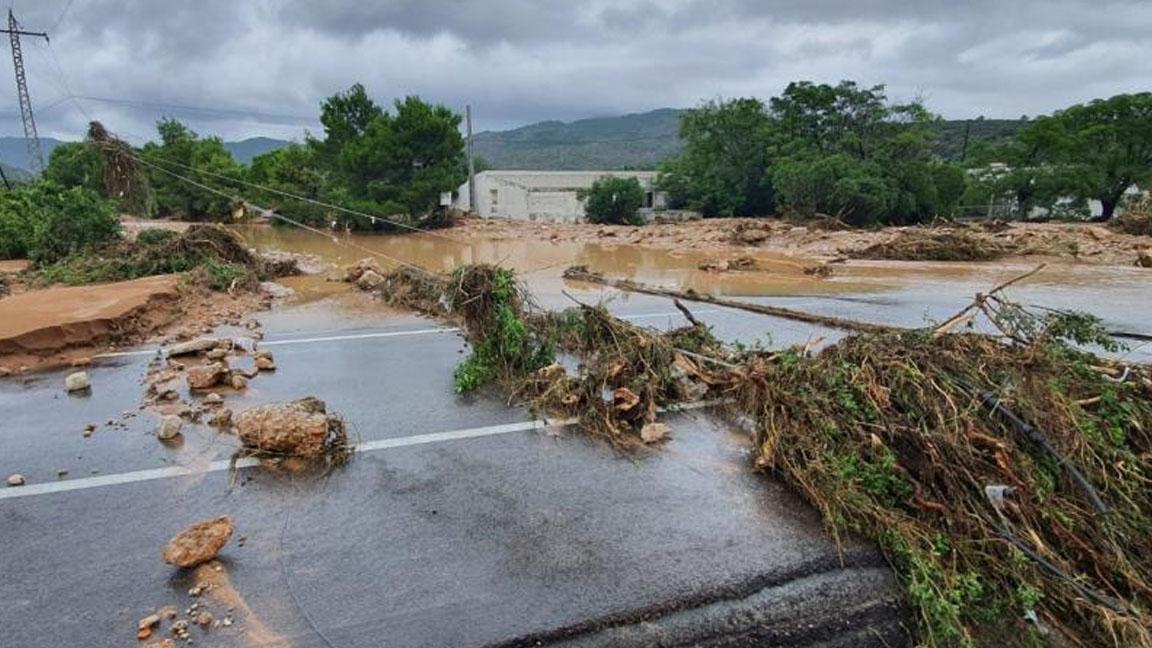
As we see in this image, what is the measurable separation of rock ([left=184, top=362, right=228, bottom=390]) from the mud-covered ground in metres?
16.9

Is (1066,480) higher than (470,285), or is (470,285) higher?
(470,285)

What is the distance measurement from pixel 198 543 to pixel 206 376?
2972mm

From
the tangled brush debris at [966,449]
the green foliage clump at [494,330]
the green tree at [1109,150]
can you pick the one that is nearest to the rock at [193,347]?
the green foliage clump at [494,330]

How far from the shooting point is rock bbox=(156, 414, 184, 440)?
186 inches

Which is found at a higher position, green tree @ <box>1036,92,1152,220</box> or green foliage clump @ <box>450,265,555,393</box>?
green tree @ <box>1036,92,1152,220</box>

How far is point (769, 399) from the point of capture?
14.7 ft

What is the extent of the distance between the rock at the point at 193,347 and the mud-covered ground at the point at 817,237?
1631 cm

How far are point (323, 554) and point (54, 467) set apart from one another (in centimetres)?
241

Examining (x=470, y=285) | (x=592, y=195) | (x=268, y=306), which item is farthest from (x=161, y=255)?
A: (x=592, y=195)

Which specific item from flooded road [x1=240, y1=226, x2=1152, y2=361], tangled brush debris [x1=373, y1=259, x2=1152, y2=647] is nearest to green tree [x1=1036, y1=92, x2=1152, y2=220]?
flooded road [x1=240, y1=226, x2=1152, y2=361]

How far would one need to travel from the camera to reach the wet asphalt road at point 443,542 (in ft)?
9.48

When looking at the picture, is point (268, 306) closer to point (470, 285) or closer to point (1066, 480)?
point (470, 285)

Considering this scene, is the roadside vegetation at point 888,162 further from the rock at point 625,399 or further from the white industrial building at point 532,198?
the rock at point 625,399

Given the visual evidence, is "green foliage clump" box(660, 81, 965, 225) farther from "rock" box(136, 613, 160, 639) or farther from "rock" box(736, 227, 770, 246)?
"rock" box(136, 613, 160, 639)
